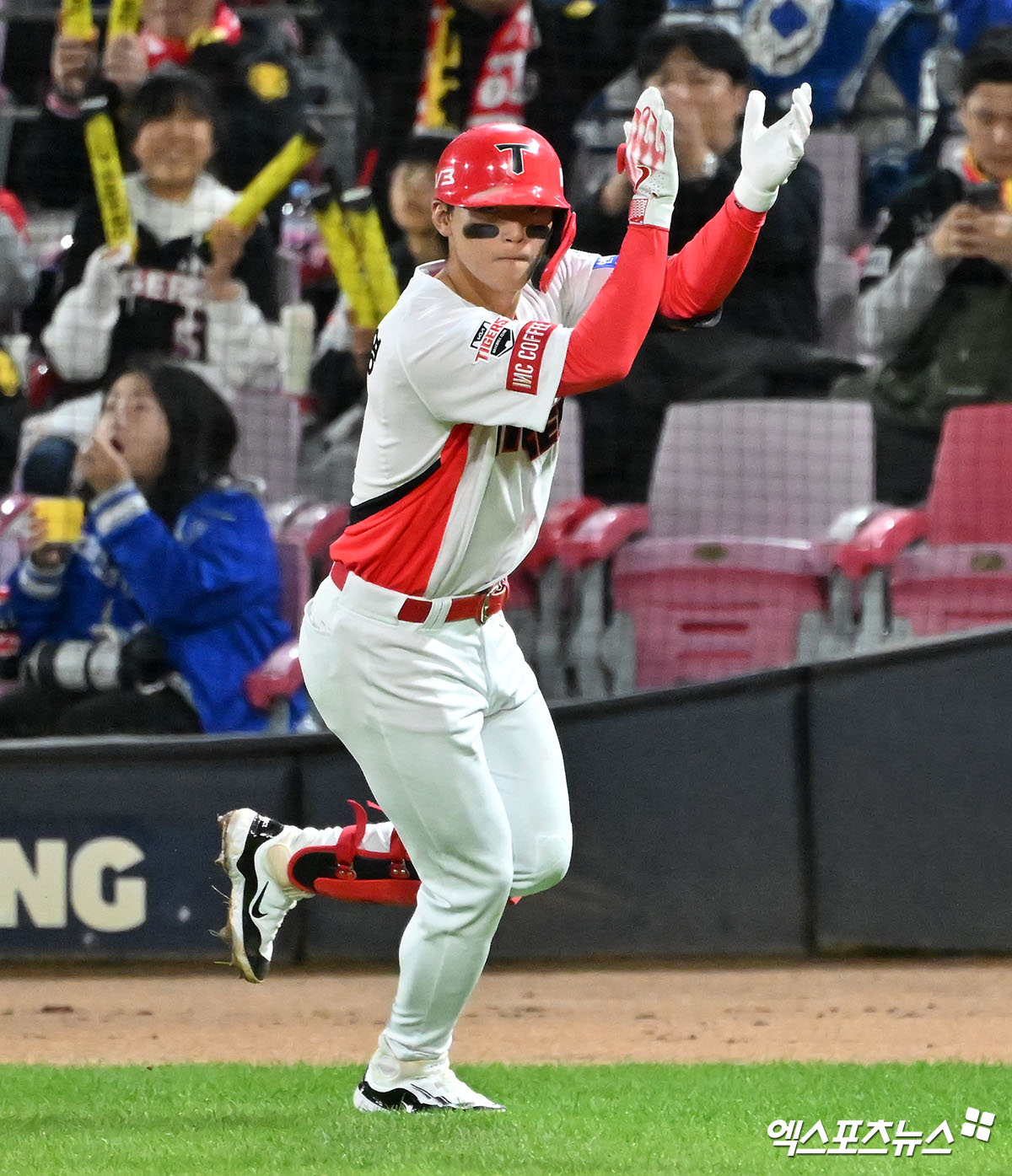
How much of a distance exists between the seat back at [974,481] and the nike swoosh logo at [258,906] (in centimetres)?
240

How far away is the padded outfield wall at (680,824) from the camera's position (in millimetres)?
4602

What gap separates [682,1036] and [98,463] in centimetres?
220

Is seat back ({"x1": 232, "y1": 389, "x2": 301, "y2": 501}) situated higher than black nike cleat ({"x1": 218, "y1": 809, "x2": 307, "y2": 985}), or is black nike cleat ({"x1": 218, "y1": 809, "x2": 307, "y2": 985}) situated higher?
seat back ({"x1": 232, "y1": 389, "x2": 301, "y2": 501})

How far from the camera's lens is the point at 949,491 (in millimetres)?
5012

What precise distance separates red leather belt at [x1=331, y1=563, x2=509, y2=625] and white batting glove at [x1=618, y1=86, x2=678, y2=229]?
25.6 inches

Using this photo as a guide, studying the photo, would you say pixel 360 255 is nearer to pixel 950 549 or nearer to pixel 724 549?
pixel 724 549

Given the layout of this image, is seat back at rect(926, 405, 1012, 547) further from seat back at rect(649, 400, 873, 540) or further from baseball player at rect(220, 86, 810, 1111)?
baseball player at rect(220, 86, 810, 1111)

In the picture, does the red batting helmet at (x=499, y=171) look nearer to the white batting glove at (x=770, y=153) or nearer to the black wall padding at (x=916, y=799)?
the white batting glove at (x=770, y=153)

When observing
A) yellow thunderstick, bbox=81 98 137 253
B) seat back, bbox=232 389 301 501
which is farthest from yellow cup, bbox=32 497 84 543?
yellow thunderstick, bbox=81 98 137 253

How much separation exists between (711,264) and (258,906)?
135cm

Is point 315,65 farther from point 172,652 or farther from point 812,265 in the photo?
point 172,652

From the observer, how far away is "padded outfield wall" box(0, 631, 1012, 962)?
4602 millimetres

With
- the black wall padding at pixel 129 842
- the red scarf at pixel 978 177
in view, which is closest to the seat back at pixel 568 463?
the black wall padding at pixel 129 842

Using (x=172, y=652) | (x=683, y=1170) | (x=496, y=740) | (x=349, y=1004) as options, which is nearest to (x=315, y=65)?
(x=172, y=652)
